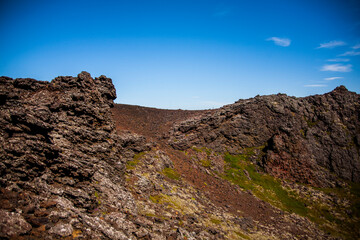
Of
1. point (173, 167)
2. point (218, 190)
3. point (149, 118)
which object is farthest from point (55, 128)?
point (149, 118)

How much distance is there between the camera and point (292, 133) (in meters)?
60.5

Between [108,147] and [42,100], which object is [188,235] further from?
[42,100]

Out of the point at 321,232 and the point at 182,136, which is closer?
the point at 321,232

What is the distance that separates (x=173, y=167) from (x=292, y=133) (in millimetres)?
41947

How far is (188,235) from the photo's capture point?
21.8 m

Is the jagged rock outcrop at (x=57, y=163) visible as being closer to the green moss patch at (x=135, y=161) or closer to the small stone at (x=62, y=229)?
the small stone at (x=62, y=229)

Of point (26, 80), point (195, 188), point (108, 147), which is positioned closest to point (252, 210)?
point (195, 188)

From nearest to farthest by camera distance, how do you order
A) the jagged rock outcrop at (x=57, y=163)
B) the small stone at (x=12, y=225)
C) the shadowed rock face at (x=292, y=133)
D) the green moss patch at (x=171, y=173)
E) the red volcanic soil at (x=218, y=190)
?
the small stone at (x=12, y=225)
the jagged rock outcrop at (x=57, y=163)
the red volcanic soil at (x=218, y=190)
the green moss patch at (x=171, y=173)
the shadowed rock face at (x=292, y=133)

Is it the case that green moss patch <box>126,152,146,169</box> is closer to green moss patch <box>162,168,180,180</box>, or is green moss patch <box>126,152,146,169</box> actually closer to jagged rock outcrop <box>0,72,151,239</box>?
jagged rock outcrop <box>0,72,151,239</box>

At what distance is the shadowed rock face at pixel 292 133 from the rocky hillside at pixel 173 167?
351 mm

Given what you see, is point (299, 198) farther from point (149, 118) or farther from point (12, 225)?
point (12, 225)

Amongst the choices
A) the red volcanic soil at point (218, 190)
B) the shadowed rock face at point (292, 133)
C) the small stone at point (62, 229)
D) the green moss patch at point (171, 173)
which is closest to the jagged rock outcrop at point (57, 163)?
the small stone at point (62, 229)

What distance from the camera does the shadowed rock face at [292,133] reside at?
57.4 m

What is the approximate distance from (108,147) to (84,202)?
1122 cm
